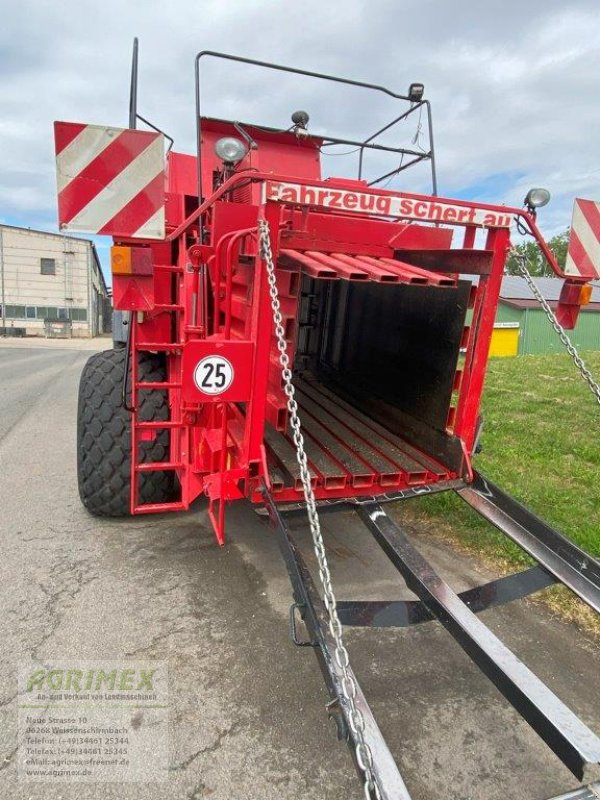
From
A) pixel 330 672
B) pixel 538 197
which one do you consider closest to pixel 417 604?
pixel 330 672

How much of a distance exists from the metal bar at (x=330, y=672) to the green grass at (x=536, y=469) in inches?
69.7

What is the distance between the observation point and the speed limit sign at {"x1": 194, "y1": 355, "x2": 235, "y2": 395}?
2336mm

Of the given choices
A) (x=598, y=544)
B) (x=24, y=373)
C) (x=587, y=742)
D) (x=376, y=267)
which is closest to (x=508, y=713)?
(x=587, y=742)

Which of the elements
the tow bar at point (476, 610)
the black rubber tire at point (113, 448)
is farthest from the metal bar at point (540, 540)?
the black rubber tire at point (113, 448)

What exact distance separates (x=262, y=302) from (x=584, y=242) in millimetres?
1918

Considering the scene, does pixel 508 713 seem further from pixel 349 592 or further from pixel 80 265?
pixel 80 265

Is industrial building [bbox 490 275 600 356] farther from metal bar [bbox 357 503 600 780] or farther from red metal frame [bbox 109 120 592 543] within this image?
metal bar [bbox 357 503 600 780]

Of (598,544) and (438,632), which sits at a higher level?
(598,544)

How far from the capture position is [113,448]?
367 cm

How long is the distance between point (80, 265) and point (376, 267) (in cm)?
3491

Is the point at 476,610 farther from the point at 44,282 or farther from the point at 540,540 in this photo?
the point at 44,282

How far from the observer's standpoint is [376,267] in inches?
103

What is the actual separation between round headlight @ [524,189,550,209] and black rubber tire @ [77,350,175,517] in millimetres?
2594

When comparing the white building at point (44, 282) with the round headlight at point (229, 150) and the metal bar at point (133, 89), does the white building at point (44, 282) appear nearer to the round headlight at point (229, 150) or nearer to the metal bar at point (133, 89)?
the metal bar at point (133, 89)
